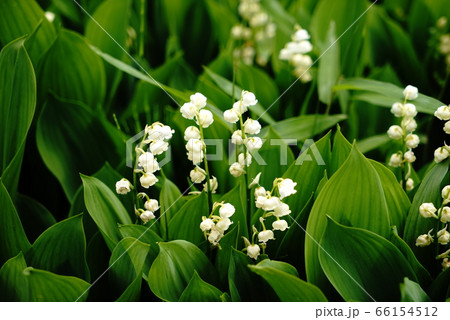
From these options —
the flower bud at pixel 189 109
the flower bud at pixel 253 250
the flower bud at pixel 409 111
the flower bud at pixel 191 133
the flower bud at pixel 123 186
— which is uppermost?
the flower bud at pixel 189 109

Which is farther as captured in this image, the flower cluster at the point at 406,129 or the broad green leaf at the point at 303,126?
the broad green leaf at the point at 303,126

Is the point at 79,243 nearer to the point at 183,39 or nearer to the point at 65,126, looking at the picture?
the point at 65,126

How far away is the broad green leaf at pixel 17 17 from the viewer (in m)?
1.17

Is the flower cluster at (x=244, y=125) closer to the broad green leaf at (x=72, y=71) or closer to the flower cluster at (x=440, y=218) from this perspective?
the flower cluster at (x=440, y=218)

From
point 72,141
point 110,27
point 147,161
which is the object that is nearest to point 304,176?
point 147,161

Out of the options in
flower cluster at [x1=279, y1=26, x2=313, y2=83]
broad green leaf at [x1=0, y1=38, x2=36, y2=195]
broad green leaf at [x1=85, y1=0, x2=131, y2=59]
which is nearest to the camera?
broad green leaf at [x1=0, y1=38, x2=36, y2=195]

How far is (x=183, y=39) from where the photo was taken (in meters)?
1.59

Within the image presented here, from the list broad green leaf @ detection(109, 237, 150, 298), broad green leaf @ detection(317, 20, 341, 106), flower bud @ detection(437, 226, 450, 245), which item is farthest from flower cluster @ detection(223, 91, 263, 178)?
broad green leaf @ detection(317, 20, 341, 106)

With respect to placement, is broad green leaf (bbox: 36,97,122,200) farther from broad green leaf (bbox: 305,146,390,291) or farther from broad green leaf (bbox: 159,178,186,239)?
broad green leaf (bbox: 305,146,390,291)

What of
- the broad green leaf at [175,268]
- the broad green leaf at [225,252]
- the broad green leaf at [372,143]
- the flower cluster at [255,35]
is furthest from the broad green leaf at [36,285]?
the flower cluster at [255,35]

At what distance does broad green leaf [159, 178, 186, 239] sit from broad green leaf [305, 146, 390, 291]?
0.24 meters

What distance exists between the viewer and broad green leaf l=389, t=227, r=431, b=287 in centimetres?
78

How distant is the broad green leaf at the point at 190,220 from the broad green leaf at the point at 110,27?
63cm

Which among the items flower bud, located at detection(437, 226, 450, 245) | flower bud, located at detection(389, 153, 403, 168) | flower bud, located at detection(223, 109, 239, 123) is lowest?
flower bud, located at detection(437, 226, 450, 245)
